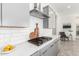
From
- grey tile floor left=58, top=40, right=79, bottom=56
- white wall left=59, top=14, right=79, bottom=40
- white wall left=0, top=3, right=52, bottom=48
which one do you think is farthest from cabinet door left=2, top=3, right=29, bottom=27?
white wall left=59, top=14, right=79, bottom=40

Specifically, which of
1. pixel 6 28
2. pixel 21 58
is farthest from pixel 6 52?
pixel 6 28

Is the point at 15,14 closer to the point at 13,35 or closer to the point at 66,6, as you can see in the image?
the point at 13,35

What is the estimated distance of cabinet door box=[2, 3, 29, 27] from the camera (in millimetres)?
2006

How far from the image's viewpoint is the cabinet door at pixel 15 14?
2.01 m

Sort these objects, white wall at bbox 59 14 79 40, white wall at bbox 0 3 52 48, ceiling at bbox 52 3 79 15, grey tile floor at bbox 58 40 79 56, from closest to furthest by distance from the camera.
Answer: white wall at bbox 0 3 52 48 < grey tile floor at bbox 58 40 79 56 < ceiling at bbox 52 3 79 15 < white wall at bbox 59 14 79 40

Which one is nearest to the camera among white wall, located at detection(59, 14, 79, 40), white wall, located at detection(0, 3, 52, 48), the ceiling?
white wall, located at detection(0, 3, 52, 48)

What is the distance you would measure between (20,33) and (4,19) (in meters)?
0.70

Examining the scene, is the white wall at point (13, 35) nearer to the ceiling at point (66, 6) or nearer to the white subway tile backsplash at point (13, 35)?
the white subway tile backsplash at point (13, 35)

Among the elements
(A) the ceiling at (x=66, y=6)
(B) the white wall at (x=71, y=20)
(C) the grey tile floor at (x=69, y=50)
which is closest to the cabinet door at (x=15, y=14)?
(C) the grey tile floor at (x=69, y=50)

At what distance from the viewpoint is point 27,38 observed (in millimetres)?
2910

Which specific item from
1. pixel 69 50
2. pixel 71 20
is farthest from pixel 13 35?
pixel 71 20

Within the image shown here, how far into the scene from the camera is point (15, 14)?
2.41 metres

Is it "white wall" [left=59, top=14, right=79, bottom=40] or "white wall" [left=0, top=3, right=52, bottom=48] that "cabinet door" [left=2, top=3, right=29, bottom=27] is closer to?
"white wall" [left=0, top=3, right=52, bottom=48]

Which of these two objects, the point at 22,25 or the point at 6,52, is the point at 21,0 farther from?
the point at 6,52
